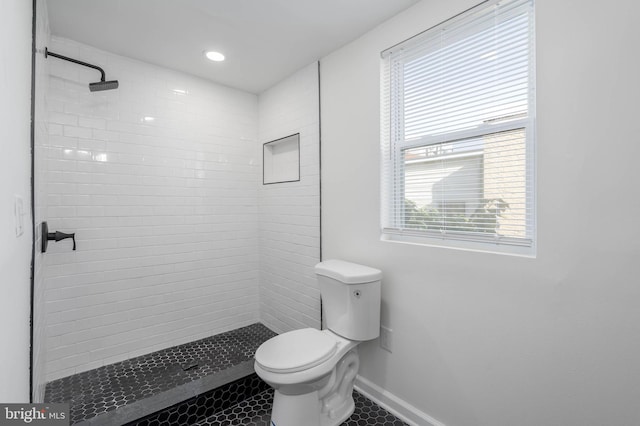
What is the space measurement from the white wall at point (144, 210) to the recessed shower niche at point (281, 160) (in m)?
0.13

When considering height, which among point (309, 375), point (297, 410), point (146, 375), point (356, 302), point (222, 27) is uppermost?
point (222, 27)

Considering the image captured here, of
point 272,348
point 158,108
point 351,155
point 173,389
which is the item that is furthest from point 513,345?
point 158,108

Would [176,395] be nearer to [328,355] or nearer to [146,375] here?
[146,375]

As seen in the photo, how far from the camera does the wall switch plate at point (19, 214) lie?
0.86m

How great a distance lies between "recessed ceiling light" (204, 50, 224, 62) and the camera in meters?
2.29

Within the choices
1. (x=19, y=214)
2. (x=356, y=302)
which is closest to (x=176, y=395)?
(x=356, y=302)

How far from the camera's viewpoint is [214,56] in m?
2.33

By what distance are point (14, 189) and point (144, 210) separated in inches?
67.1

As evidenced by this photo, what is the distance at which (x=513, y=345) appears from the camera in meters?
1.38

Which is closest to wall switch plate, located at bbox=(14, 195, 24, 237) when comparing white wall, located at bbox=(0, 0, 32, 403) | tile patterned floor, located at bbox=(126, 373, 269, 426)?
white wall, located at bbox=(0, 0, 32, 403)

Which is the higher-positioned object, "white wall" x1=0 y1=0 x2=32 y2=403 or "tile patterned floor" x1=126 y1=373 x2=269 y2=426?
"white wall" x1=0 y1=0 x2=32 y2=403

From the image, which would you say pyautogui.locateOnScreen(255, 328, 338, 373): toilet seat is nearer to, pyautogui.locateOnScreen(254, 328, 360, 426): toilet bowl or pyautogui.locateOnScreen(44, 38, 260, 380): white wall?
pyautogui.locateOnScreen(254, 328, 360, 426): toilet bowl

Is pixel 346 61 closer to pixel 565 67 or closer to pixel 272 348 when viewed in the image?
pixel 565 67

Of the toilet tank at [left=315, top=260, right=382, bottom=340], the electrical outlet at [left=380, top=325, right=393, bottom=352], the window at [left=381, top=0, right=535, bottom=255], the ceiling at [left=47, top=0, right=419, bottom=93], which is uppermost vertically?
the ceiling at [left=47, top=0, right=419, bottom=93]
